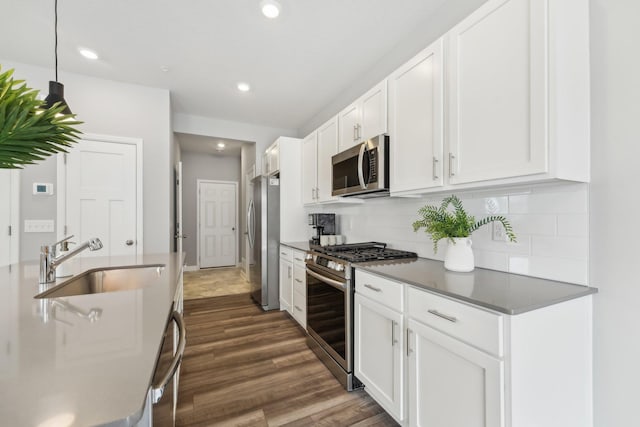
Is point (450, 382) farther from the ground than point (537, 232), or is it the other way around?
point (537, 232)

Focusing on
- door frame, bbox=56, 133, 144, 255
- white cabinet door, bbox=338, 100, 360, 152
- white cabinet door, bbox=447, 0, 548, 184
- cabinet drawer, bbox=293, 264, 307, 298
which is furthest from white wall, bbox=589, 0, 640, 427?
door frame, bbox=56, 133, 144, 255

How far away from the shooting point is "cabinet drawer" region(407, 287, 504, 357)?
3.51ft

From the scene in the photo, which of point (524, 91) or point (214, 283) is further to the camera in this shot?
point (214, 283)

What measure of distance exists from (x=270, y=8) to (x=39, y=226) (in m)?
3.11

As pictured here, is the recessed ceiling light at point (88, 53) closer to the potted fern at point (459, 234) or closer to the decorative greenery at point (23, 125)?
the decorative greenery at point (23, 125)

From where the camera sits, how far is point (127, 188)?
3205 millimetres

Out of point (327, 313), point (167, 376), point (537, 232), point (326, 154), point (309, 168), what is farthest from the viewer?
point (309, 168)

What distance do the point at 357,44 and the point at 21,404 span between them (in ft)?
9.23

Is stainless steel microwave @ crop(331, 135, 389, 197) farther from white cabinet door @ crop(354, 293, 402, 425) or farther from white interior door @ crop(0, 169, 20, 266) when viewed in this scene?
white interior door @ crop(0, 169, 20, 266)

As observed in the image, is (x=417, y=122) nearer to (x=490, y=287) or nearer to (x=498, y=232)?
(x=498, y=232)

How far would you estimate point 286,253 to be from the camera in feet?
11.2

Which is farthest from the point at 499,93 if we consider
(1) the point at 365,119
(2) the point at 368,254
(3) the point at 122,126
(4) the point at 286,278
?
(3) the point at 122,126

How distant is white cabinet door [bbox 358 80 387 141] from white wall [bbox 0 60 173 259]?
2.41 m

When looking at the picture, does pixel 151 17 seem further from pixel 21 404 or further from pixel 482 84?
pixel 21 404
